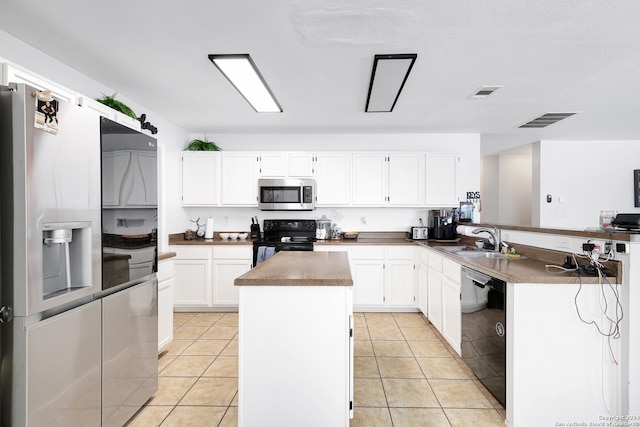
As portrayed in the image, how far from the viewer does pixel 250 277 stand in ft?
5.68

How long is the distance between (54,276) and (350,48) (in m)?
2.09

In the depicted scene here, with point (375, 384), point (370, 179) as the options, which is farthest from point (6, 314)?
point (370, 179)

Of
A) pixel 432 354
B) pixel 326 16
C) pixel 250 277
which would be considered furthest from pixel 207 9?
pixel 432 354

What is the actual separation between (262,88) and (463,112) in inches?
87.3

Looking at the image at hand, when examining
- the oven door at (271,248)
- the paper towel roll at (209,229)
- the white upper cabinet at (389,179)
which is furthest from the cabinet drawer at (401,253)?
the paper towel roll at (209,229)

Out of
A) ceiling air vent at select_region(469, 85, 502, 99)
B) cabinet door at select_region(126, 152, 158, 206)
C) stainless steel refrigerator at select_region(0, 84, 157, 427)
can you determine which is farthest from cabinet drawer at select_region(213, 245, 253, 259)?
ceiling air vent at select_region(469, 85, 502, 99)

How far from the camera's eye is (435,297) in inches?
131

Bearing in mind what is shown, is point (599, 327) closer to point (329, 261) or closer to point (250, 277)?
point (329, 261)

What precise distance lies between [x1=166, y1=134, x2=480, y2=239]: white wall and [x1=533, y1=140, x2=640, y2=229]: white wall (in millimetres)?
1374

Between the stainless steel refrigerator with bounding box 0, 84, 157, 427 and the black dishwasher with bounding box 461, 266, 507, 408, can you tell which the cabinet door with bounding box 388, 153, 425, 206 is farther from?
the stainless steel refrigerator with bounding box 0, 84, 157, 427

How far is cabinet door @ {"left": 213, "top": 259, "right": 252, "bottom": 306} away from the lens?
4.04 metres

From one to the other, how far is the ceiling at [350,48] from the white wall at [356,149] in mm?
997

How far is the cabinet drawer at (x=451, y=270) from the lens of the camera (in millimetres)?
2701

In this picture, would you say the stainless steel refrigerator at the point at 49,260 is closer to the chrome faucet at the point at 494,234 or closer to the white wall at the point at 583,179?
the chrome faucet at the point at 494,234
